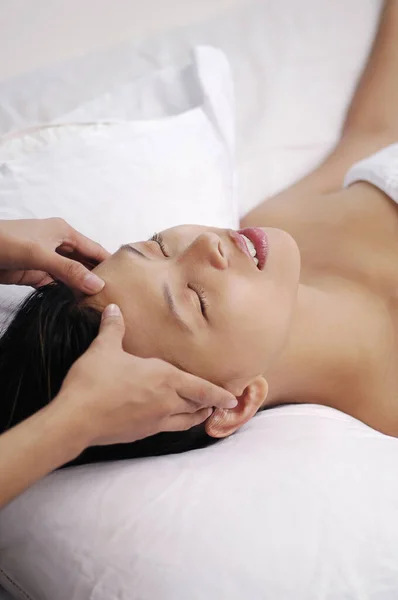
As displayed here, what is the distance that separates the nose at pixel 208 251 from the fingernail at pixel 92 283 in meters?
0.15

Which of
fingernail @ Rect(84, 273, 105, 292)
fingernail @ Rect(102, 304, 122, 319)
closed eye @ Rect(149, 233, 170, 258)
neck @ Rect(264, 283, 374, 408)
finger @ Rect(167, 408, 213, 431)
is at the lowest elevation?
neck @ Rect(264, 283, 374, 408)

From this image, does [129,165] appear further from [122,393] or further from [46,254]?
[122,393]

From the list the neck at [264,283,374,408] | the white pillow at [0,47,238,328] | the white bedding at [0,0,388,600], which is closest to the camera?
the white bedding at [0,0,388,600]

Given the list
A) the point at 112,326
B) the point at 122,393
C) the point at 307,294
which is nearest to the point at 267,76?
the point at 307,294

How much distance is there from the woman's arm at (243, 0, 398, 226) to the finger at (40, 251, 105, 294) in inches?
24.8

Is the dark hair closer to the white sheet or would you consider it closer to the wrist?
the wrist

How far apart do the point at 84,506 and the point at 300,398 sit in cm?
49

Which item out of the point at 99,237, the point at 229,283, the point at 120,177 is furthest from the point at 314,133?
the point at 229,283

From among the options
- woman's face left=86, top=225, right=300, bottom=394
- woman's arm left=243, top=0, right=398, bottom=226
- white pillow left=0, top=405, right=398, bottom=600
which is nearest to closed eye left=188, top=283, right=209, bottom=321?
woman's face left=86, top=225, right=300, bottom=394

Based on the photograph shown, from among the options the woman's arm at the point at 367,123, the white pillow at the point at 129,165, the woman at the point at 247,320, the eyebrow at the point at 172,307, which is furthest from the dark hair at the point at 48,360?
the woman's arm at the point at 367,123

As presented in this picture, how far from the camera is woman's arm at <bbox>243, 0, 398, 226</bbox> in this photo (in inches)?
63.9

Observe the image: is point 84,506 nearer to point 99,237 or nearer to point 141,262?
point 141,262

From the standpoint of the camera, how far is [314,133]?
1.73m

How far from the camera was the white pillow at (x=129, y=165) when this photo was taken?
4.34 ft
